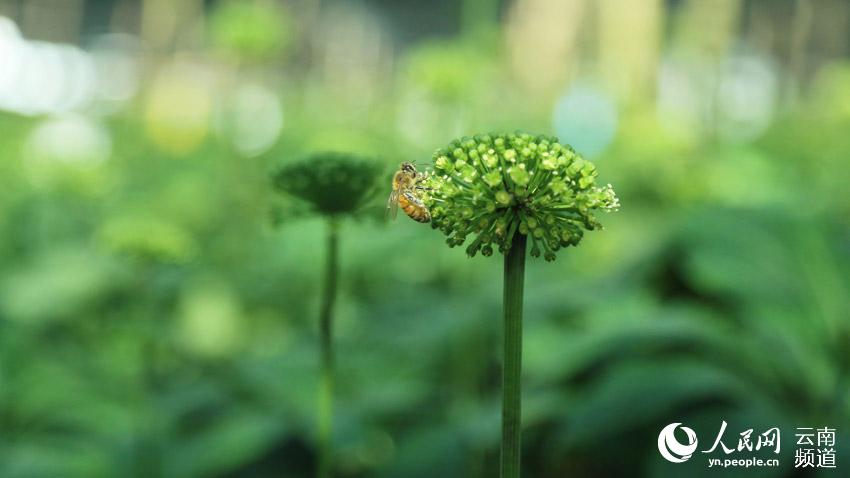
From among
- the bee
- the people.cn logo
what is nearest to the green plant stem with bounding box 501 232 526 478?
the bee

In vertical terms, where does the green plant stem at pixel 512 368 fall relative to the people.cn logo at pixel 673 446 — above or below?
above

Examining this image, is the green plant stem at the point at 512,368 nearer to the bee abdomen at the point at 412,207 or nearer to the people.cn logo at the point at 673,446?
the bee abdomen at the point at 412,207

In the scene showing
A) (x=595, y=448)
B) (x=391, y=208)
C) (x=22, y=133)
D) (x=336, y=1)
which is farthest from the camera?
(x=336, y=1)

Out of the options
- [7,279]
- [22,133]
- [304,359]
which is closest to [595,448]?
[304,359]

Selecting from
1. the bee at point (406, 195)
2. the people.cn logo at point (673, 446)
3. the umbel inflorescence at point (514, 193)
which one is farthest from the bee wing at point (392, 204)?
the people.cn logo at point (673, 446)

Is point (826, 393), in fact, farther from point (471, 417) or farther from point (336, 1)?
point (336, 1)

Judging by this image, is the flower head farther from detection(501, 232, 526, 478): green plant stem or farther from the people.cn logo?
the people.cn logo
